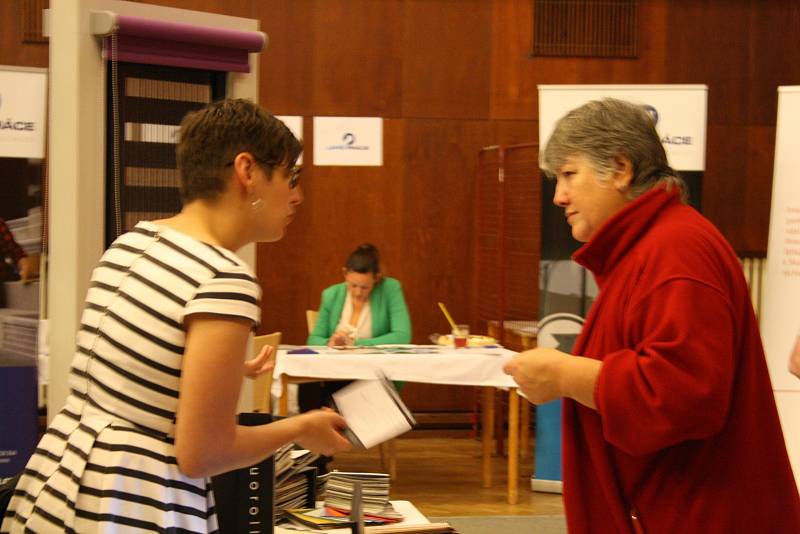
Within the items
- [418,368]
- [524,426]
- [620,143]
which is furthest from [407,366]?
[620,143]

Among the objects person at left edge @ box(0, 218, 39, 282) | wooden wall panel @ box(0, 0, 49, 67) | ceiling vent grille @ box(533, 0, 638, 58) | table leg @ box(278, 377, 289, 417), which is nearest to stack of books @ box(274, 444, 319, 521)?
table leg @ box(278, 377, 289, 417)

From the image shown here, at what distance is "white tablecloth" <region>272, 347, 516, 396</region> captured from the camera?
5168 millimetres

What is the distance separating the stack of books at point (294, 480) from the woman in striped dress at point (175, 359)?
0.98 m

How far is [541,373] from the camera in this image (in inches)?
67.2

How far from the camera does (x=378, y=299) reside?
6.00 m

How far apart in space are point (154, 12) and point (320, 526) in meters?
1.23

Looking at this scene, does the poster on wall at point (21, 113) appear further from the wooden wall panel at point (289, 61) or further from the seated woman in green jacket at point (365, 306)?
the wooden wall panel at point (289, 61)

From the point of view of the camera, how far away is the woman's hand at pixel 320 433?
5.11 ft

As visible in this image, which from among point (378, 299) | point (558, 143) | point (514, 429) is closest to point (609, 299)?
point (558, 143)

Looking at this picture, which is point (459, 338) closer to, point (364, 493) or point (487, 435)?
point (487, 435)

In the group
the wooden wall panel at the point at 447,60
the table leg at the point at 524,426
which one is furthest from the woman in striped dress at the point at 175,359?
the wooden wall panel at the point at 447,60

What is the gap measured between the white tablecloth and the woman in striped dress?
145 inches

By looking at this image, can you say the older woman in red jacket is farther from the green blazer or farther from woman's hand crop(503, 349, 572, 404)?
the green blazer

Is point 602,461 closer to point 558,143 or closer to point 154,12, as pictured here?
point 558,143
